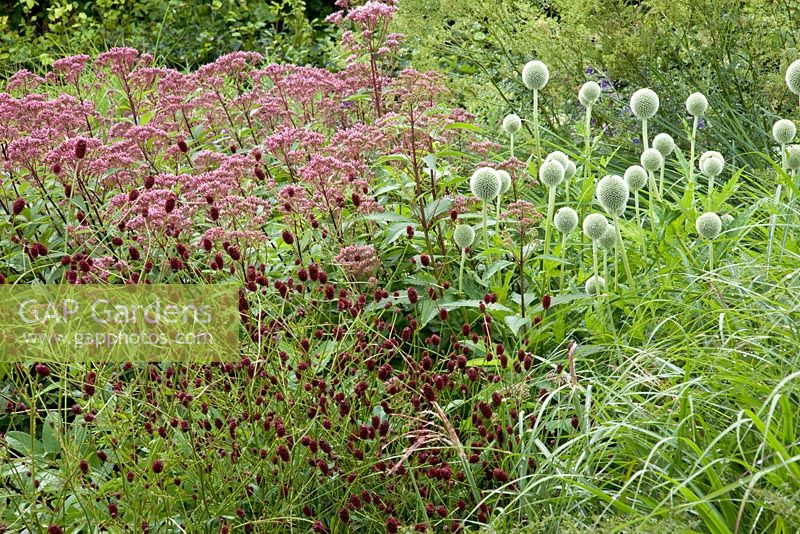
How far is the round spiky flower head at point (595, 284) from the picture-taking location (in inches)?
145

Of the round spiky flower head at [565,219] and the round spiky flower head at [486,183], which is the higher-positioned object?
the round spiky flower head at [486,183]

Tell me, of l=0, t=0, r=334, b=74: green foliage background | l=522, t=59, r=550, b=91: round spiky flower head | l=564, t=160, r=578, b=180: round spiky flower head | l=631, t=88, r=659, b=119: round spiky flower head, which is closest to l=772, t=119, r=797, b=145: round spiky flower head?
l=631, t=88, r=659, b=119: round spiky flower head

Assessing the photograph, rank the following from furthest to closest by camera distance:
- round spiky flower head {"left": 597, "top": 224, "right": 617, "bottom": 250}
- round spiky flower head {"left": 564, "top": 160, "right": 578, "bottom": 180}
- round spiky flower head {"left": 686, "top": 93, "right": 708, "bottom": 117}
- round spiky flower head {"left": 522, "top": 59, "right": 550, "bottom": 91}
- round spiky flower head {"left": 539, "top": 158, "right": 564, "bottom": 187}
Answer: round spiky flower head {"left": 522, "top": 59, "right": 550, "bottom": 91} < round spiky flower head {"left": 686, "top": 93, "right": 708, "bottom": 117} < round spiky flower head {"left": 564, "top": 160, "right": 578, "bottom": 180} < round spiky flower head {"left": 539, "top": 158, "right": 564, "bottom": 187} < round spiky flower head {"left": 597, "top": 224, "right": 617, "bottom": 250}

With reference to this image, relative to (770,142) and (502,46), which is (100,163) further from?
(770,142)

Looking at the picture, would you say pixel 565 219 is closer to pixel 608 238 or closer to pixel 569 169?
pixel 608 238

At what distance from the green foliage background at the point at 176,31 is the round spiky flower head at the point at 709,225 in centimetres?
643

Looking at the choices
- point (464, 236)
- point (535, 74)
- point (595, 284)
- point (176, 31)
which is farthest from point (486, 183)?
point (176, 31)

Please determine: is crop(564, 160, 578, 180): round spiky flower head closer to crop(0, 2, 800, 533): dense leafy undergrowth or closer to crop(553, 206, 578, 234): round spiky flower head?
crop(0, 2, 800, 533): dense leafy undergrowth

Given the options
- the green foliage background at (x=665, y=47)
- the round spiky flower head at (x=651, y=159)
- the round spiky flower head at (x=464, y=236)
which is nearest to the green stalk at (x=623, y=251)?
the round spiky flower head at (x=651, y=159)

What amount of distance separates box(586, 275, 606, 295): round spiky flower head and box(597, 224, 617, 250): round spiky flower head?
0.12 metres

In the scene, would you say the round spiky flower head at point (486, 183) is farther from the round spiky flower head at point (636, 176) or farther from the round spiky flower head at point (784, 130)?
the round spiky flower head at point (784, 130)

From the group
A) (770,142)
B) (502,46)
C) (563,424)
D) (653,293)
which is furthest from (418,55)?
(563,424)

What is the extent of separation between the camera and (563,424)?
3070mm

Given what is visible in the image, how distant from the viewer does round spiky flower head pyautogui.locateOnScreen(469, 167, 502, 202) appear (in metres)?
3.81
